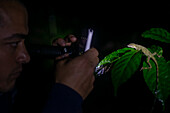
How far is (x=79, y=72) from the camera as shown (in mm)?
826

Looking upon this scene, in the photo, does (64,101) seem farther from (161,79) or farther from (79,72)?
(161,79)

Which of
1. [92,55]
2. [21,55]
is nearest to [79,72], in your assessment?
[92,55]

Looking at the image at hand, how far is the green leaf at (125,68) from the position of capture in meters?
0.45

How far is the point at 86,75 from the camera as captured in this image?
2.81 ft

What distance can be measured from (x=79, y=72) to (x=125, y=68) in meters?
0.41

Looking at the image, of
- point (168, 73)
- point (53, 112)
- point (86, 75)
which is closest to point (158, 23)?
point (168, 73)

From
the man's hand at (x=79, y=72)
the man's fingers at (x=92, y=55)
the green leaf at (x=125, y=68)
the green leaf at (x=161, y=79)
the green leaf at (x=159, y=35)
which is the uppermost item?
the green leaf at (x=159, y=35)

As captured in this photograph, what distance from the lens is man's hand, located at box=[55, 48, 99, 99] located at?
783 millimetres

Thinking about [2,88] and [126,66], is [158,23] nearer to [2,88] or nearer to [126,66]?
[126,66]

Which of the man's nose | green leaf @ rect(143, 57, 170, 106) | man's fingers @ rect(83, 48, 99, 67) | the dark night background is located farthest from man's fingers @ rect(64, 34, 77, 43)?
green leaf @ rect(143, 57, 170, 106)

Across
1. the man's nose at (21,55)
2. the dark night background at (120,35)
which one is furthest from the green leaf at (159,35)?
the man's nose at (21,55)

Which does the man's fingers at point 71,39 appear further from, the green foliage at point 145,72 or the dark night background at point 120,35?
the green foliage at point 145,72

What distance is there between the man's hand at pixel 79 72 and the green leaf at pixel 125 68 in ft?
1.11

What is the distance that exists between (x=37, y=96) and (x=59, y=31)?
4.13 feet
